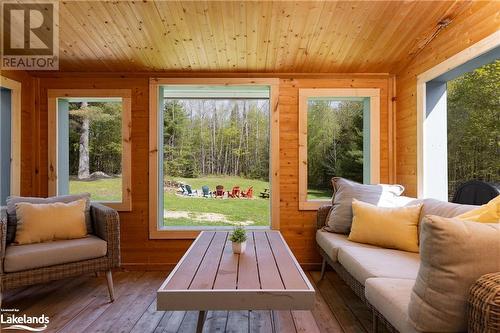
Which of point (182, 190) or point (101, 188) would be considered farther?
point (182, 190)

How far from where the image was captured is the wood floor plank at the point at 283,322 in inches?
82.0

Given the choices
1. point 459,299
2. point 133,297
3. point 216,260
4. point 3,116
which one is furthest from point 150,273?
point 459,299

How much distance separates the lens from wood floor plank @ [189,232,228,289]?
62.4 inches

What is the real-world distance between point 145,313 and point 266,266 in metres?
1.15

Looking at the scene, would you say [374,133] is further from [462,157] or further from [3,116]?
[3,116]

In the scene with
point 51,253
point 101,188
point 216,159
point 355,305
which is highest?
point 216,159

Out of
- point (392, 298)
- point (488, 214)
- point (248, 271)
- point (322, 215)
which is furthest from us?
point (322, 215)

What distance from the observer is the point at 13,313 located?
92.7 inches

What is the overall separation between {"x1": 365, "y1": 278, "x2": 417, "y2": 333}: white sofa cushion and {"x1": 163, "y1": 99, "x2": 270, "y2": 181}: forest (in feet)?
6.84

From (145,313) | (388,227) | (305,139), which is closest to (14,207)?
(145,313)

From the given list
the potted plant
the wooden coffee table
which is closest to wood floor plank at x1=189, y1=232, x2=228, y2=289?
the wooden coffee table

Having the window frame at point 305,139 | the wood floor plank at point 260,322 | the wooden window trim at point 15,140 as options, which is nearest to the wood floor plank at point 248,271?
the wood floor plank at point 260,322

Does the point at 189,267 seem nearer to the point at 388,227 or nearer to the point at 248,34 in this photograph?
the point at 388,227

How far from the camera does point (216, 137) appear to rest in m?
3.71
